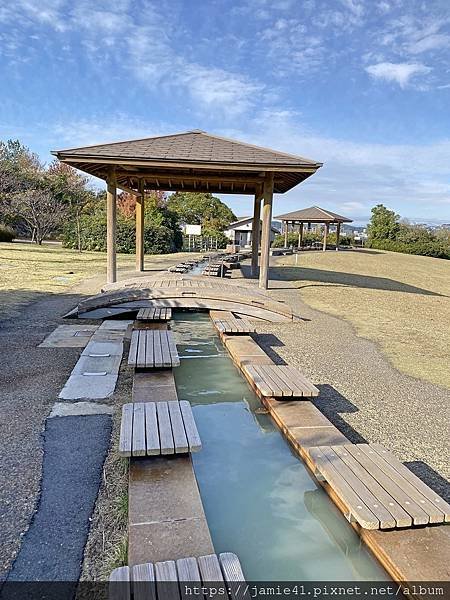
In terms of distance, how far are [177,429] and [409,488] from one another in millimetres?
1453

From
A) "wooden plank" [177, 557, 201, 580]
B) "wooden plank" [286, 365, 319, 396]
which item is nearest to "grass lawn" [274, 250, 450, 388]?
"wooden plank" [286, 365, 319, 396]

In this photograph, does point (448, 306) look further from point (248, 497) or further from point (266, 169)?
point (248, 497)

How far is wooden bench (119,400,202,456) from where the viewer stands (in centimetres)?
269

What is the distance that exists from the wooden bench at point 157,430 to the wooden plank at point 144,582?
0.91 meters

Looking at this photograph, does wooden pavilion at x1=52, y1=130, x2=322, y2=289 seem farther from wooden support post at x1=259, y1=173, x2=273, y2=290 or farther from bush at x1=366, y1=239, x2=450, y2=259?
bush at x1=366, y1=239, x2=450, y2=259

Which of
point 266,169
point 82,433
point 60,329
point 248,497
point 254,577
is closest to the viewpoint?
point 254,577

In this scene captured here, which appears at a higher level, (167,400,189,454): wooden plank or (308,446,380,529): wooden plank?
(167,400,189,454): wooden plank

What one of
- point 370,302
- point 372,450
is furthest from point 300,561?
point 370,302

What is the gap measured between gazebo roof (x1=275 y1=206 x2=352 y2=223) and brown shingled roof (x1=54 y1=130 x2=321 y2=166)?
65.3ft

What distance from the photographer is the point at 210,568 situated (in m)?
1.77

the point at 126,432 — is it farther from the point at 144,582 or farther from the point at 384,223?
the point at 384,223

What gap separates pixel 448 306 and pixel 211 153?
7467mm

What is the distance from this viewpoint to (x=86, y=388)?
4160 mm

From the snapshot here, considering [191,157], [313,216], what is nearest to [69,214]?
[313,216]
